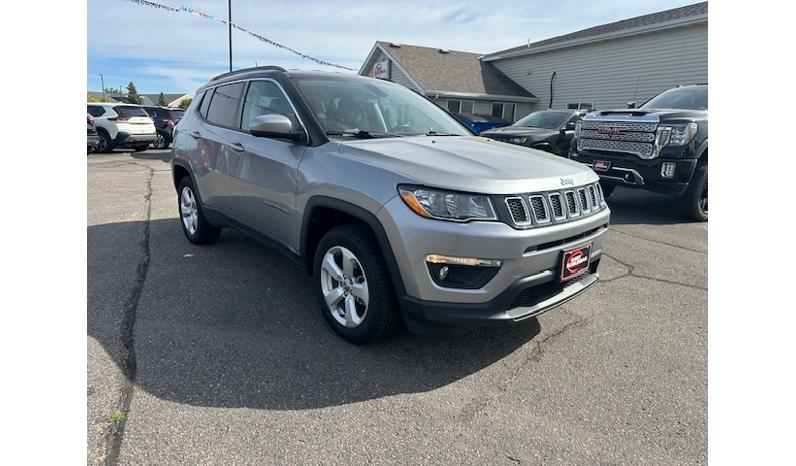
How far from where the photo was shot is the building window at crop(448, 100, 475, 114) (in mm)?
23250

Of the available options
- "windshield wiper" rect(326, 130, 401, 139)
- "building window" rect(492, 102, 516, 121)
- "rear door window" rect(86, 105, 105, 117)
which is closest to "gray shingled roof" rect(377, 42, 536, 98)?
"building window" rect(492, 102, 516, 121)

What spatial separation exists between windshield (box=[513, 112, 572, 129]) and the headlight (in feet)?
29.2

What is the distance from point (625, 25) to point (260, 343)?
67.6 feet

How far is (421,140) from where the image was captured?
11.1 feet

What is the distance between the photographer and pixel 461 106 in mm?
23469

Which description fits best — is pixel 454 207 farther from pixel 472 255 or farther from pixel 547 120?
pixel 547 120

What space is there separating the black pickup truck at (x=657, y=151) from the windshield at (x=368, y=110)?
12.5 feet

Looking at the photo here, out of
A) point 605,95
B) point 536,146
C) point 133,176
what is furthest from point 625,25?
point 133,176

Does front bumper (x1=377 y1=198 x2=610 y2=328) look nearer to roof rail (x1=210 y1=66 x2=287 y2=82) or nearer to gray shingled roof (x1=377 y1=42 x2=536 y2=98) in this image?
roof rail (x1=210 y1=66 x2=287 y2=82)

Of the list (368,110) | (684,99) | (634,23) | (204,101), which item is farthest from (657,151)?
(634,23)

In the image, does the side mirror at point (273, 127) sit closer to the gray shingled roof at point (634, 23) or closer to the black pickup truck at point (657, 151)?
the black pickup truck at point (657, 151)

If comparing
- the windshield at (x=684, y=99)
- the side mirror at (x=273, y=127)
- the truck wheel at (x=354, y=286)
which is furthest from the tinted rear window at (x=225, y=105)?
the windshield at (x=684, y=99)

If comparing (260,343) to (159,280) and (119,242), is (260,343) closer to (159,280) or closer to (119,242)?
(159,280)

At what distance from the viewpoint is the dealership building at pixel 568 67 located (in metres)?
16.3
